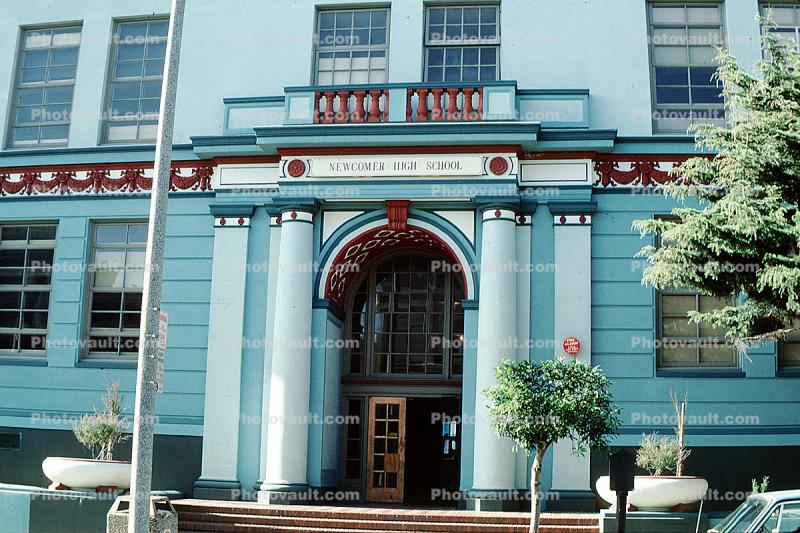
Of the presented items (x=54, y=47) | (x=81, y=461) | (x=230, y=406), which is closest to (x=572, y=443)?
(x=230, y=406)

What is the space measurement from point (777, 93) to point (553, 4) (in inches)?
284

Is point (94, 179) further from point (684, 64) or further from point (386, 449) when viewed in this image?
point (684, 64)

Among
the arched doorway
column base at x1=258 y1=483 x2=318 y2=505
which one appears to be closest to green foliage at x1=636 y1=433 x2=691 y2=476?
the arched doorway

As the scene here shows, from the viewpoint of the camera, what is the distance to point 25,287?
20.6 metres

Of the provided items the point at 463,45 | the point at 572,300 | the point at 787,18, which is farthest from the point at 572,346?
the point at 787,18

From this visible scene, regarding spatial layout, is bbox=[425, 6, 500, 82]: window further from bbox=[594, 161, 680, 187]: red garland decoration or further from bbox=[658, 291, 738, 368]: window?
bbox=[658, 291, 738, 368]: window

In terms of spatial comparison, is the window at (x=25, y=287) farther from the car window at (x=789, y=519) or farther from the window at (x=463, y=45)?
the car window at (x=789, y=519)

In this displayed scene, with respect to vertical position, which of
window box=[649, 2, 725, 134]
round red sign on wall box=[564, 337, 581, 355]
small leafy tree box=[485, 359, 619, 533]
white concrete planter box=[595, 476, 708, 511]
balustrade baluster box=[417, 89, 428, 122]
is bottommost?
white concrete planter box=[595, 476, 708, 511]

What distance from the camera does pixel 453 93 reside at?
61.2ft

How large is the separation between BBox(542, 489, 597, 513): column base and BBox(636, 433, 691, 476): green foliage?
1289 mm

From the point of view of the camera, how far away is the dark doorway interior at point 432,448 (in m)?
20.5

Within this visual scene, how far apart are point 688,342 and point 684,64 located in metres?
5.45

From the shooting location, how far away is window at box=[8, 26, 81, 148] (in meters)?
21.4

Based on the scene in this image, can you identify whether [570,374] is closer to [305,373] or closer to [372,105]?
[305,373]
